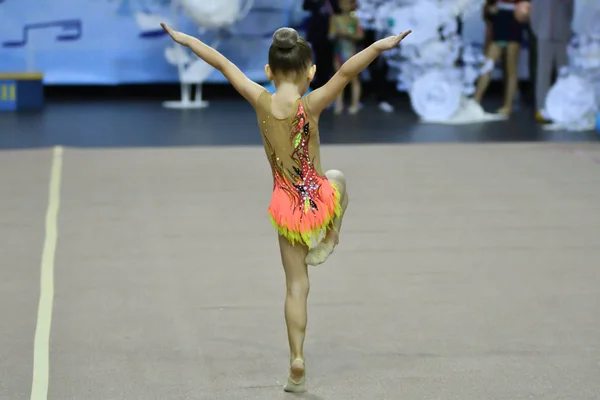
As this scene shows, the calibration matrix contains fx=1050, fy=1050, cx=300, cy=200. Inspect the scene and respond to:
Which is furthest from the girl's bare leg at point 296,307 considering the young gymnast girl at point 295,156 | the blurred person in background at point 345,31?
the blurred person in background at point 345,31

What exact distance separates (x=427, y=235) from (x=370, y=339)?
6.49ft

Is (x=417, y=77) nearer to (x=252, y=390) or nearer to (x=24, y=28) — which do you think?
(x=24, y=28)

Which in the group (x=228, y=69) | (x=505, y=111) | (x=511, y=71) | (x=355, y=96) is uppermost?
(x=228, y=69)

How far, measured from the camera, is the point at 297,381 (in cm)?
393

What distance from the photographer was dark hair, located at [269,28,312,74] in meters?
3.74

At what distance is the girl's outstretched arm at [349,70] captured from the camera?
11.9 feet

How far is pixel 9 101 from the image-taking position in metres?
12.5

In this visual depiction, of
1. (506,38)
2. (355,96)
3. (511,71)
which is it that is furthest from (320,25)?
(511,71)

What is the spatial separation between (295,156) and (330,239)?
0.36m

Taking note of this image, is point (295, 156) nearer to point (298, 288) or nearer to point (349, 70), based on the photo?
point (349, 70)

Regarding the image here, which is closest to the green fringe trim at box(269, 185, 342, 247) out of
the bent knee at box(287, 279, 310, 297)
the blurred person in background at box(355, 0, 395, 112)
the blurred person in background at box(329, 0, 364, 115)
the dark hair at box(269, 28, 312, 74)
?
the bent knee at box(287, 279, 310, 297)

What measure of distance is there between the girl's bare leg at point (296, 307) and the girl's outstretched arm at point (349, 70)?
1.74 ft

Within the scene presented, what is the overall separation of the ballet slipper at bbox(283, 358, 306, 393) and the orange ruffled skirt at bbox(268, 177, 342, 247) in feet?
1.45

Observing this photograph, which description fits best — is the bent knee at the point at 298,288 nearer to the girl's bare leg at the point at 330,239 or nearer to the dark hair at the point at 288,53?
the girl's bare leg at the point at 330,239
